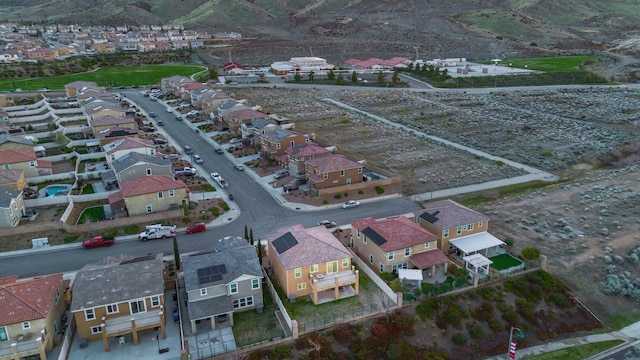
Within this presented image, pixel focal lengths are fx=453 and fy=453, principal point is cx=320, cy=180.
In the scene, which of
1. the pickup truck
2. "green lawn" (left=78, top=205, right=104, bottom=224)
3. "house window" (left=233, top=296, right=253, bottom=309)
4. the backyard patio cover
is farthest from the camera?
"green lawn" (left=78, top=205, right=104, bottom=224)

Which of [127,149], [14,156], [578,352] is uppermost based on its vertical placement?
[127,149]

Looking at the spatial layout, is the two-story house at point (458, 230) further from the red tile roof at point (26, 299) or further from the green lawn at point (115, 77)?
the green lawn at point (115, 77)

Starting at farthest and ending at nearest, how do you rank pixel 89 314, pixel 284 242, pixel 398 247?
pixel 398 247, pixel 284 242, pixel 89 314

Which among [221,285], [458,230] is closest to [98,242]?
[221,285]

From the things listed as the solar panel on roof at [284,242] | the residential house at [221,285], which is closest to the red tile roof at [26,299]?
the residential house at [221,285]

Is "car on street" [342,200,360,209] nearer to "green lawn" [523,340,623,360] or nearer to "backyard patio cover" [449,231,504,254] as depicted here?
"backyard patio cover" [449,231,504,254]

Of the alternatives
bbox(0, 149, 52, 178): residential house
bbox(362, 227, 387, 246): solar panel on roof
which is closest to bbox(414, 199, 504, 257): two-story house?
bbox(362, 227, 387, 246): solar panel on roof

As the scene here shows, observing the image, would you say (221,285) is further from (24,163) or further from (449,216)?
(24,163)
